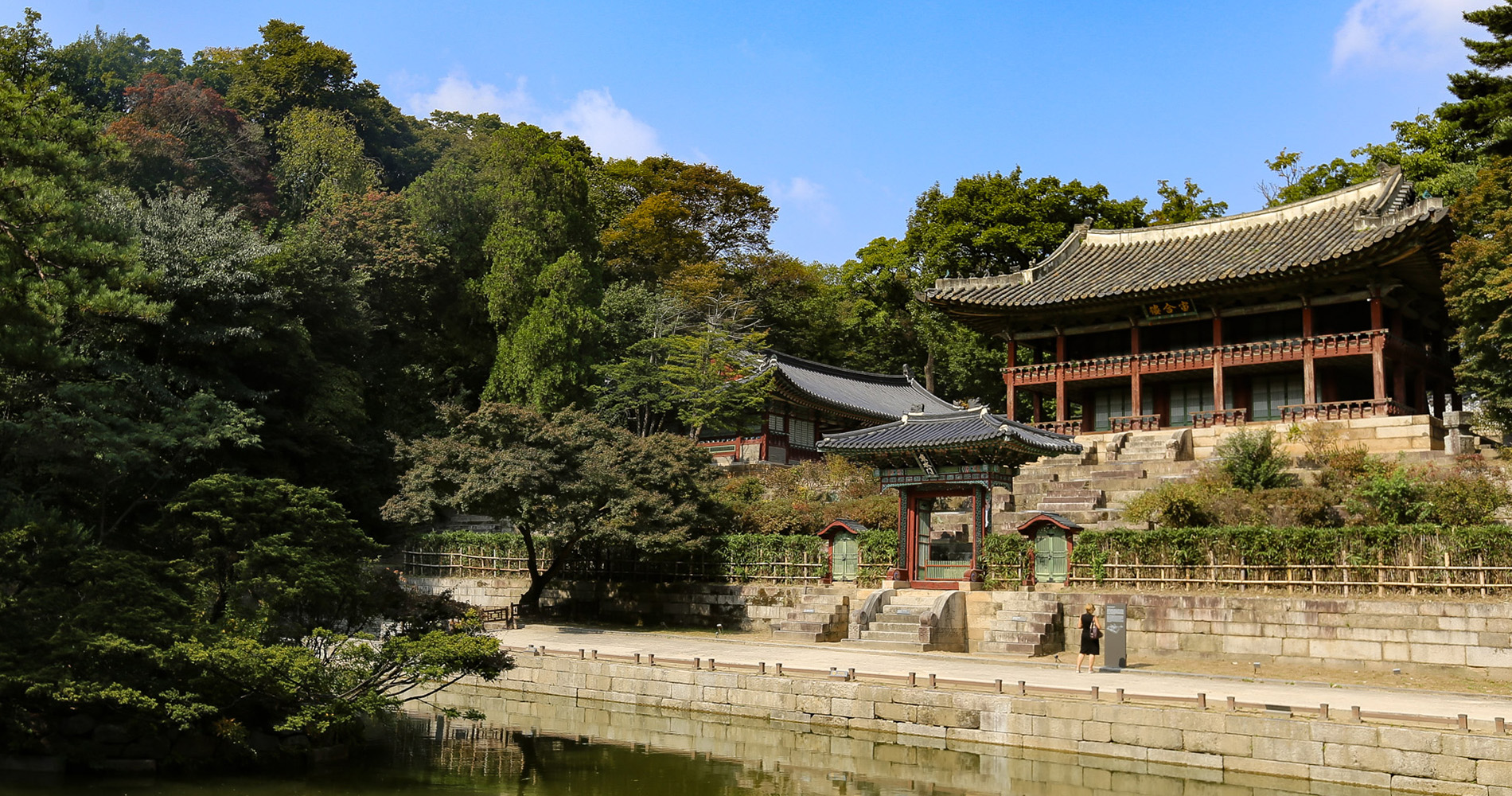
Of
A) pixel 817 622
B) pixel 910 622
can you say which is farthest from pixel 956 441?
pixel 817 622

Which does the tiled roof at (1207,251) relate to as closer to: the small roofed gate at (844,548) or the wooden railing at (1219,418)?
the wooden railing at (1219,418)

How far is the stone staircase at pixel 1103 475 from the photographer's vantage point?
2689 centimetres

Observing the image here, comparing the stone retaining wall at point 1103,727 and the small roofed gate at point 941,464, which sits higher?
the small roofed gate at point 941,464

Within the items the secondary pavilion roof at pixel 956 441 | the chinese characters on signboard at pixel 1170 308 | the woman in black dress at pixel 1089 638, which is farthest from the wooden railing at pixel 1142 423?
the woman in black dress at pixel 1089 638

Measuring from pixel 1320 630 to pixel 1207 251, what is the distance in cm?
1910

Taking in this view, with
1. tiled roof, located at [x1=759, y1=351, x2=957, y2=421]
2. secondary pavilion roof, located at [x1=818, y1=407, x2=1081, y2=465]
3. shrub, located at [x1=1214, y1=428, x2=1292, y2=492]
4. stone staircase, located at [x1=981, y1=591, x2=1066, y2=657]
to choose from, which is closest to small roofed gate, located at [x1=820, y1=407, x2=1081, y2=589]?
secondary pavilion roof, located at [x1=818, y1=407, x2=1081, y2=465]

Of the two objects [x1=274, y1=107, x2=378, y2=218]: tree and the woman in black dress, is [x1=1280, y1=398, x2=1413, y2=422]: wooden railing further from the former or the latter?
[x1=274, y1=107, x2=378, y2=218]: tree

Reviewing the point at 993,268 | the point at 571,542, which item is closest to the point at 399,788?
the point at 571,542

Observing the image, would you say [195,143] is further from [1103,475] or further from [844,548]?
[1103,475]

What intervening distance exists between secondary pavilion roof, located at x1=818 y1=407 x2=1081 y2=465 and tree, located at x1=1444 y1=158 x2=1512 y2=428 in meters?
9.32

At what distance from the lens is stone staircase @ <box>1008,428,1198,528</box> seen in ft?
88.2

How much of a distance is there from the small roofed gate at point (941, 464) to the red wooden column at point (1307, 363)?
9477 mm

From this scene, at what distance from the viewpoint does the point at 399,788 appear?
1342 centimetres

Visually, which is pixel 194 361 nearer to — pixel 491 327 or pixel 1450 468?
pixel 491 327
